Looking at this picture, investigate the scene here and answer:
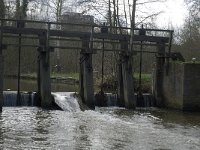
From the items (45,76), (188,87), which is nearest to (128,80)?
(188,87)

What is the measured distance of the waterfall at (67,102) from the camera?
Answer: 63.1ft

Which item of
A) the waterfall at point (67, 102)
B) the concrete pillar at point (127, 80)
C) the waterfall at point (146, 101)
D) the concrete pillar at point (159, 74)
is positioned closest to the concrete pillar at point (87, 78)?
the waterfall at point (67, 102)

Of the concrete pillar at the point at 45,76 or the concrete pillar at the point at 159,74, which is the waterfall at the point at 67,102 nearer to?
the concrete pillar at the point at 45,76

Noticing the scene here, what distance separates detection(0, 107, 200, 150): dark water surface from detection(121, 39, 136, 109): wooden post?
88 cm

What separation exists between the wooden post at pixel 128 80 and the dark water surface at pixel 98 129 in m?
0.88

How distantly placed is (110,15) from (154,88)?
6.17 m

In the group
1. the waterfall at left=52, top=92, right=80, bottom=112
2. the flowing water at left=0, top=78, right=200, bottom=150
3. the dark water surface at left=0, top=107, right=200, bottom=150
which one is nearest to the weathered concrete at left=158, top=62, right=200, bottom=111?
the flowing water at left=0, top=78, right=200, bottom=150

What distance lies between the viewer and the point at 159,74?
876 inches

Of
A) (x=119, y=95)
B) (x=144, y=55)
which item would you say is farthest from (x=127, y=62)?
(x=144, y=55)

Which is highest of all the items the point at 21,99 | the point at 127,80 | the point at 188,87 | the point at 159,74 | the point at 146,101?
the point at 159,74

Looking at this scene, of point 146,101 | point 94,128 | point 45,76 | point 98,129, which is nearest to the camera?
point 98,129

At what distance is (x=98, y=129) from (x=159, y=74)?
850cm

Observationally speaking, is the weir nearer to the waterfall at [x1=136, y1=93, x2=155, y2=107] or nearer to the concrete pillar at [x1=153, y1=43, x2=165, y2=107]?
the concrete pillar at [x1=153, y1=43, x2=165, y2=107]

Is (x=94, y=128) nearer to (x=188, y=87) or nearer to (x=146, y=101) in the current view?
(x=188, y=87)
